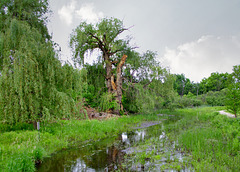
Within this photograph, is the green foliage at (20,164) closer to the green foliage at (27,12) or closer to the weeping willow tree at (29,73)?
the weeping willow tree at (29,73)

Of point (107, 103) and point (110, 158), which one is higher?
point (107, 103)

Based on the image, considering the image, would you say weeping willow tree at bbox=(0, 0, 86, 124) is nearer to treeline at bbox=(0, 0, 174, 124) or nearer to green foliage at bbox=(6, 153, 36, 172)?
treeline at bbox=(0, 0, 174, 124)

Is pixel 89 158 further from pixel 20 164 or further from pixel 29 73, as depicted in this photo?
pixel 29 73

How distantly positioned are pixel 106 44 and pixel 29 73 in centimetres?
1149

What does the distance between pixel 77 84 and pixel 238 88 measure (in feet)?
39.5

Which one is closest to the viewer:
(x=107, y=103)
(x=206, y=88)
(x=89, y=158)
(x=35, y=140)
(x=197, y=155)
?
(x=197, y=155)

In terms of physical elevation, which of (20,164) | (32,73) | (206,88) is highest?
(206,88)

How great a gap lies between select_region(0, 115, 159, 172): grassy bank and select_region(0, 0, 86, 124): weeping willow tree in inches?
27.3

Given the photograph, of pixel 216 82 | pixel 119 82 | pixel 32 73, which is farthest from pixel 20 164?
pixel 216 82

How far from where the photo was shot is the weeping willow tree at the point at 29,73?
23.7 ft

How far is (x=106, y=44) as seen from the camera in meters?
18.1

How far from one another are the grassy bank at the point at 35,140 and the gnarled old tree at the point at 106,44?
7.54 m

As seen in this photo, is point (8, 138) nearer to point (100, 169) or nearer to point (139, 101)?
point (100, 169)

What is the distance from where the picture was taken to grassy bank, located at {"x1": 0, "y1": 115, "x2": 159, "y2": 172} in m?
5.20
